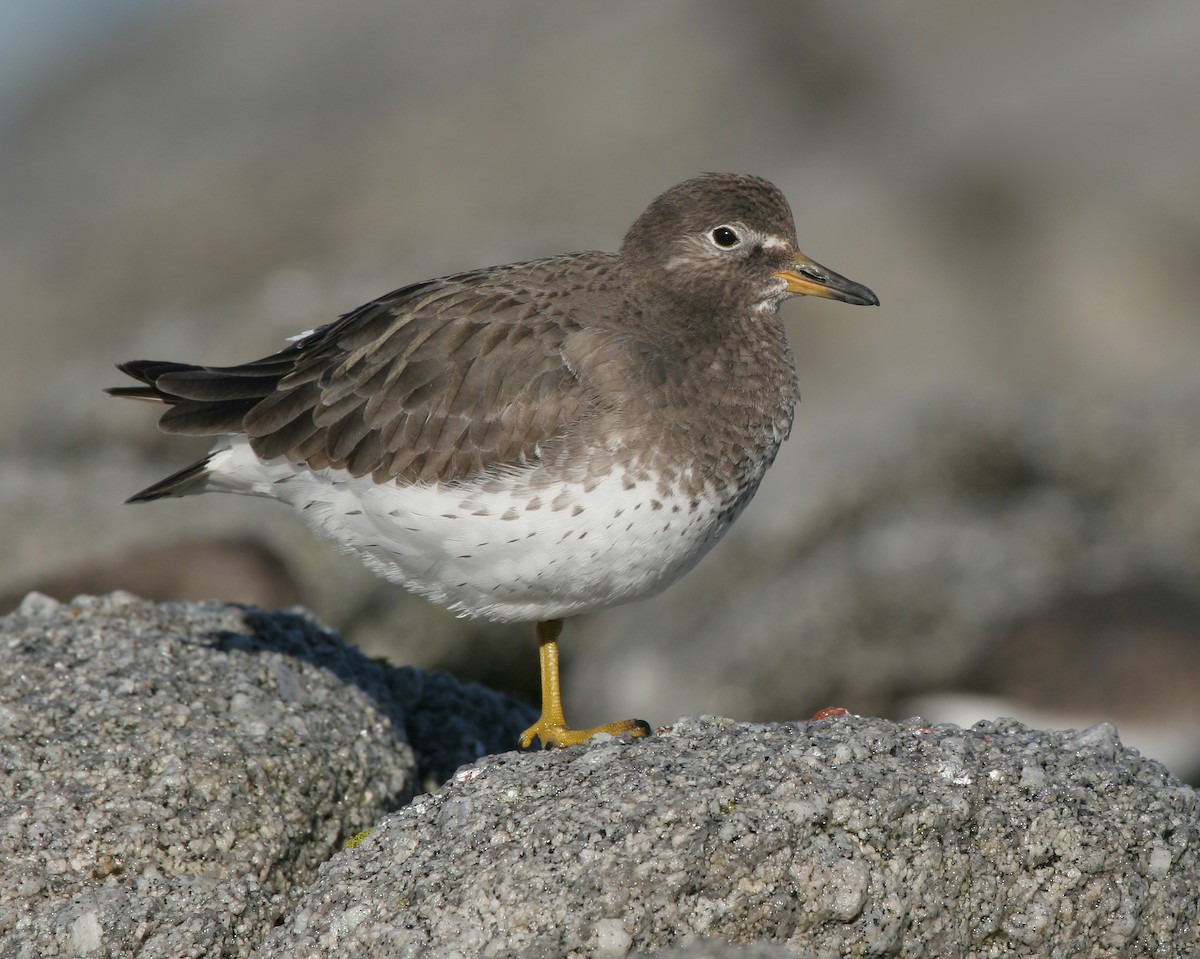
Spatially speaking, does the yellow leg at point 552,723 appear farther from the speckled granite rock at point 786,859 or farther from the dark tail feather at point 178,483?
the dark tail feather at point 178,483

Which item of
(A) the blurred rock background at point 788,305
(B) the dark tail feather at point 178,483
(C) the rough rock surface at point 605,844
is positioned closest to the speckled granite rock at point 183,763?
(C) the rough rock surface at point 605,844

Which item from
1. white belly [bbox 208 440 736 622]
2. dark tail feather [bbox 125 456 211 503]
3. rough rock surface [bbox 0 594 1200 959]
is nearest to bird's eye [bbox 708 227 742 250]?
white belly [bbox 208 440 736 622]

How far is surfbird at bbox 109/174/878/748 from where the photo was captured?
22.5ft

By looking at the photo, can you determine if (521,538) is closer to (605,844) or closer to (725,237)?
(605,844)

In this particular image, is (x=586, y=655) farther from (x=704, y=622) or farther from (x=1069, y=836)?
(x=1069, y=836)

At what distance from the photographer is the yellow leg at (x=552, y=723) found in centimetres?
729

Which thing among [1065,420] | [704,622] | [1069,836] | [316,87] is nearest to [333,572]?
[704,622]

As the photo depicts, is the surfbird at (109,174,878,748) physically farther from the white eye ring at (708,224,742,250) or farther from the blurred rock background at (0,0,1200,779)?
the blurred rock background at (0,0,1200,779)

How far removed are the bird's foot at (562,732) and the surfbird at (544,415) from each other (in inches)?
0.6

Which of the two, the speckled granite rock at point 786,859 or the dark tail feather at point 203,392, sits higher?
the dark tail feather at point 203,392

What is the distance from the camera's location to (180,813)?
6.39m

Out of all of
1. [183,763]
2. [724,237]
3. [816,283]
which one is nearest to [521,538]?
[183,763]

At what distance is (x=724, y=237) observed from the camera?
7.73 meters

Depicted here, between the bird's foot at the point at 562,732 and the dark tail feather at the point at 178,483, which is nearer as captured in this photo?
the bird's foot at the point at 562,732
